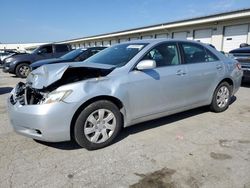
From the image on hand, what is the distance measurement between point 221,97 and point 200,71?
3.41ft

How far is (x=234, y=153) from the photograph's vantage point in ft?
11.0

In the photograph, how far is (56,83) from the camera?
10.8 feet

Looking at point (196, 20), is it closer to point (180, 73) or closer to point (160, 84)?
point (180, 73)

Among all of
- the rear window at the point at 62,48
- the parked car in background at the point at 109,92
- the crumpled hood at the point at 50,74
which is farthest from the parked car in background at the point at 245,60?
the rear window at the point at 62,48

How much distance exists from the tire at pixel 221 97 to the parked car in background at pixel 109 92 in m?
0.45

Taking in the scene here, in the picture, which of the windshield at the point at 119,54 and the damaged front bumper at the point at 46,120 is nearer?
the damaged front bumper at the point at 46,120

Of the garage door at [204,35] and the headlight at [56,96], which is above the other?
the garage door at [204,35]

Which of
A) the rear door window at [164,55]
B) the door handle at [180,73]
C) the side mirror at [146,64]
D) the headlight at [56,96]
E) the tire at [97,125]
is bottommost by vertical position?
the tire at [97,125]

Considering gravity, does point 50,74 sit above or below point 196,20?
below

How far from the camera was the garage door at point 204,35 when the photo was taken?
19111 millimetres

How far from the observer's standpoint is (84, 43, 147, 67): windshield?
393 cm

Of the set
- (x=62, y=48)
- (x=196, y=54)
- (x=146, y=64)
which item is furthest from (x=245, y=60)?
(x=62, y=48)

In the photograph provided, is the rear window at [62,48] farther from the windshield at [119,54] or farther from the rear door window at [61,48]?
the windshield at [119,54]

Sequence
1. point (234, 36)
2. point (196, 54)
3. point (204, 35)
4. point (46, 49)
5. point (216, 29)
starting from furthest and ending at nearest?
point (204, 35) < point (216, 29) < point (234, 36) < point (46, 49) < point (196, 54)
